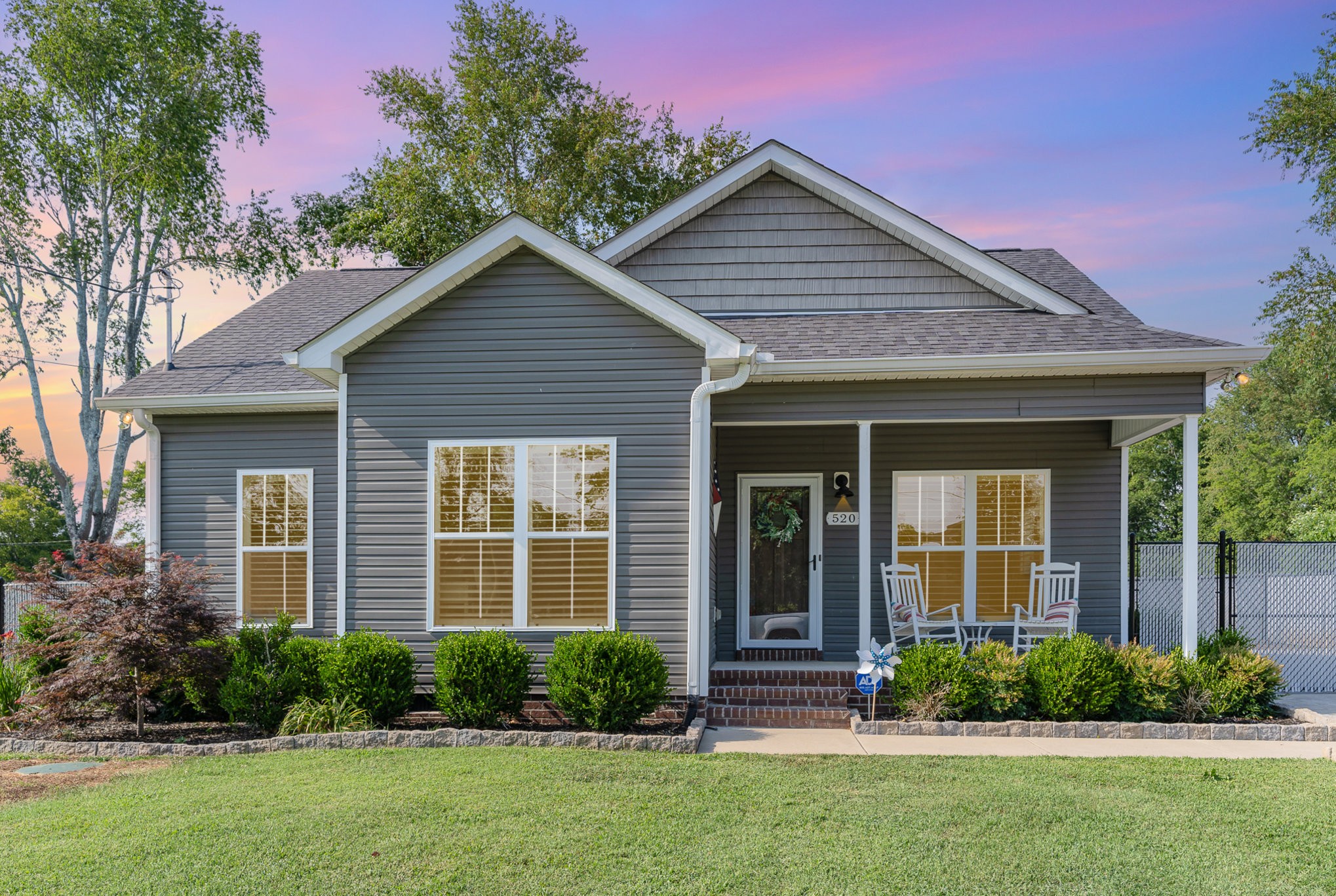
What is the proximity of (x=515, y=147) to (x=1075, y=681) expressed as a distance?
19.3 m

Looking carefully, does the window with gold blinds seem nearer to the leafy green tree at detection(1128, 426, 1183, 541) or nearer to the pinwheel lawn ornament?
the pinwheel lawn ornament

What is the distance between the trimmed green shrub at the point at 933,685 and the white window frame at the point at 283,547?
5.88m

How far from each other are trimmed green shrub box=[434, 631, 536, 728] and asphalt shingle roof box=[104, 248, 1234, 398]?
11.8 ft

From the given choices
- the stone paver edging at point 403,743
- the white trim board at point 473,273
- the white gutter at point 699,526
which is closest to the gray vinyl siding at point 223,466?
the white trim board at point 473,273

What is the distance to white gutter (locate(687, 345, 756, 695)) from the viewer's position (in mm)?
7914

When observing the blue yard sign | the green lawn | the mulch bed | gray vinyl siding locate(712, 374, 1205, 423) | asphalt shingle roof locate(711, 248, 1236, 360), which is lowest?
the mulch bed

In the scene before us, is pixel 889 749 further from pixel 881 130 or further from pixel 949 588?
pixel 881 130

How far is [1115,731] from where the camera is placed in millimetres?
7539

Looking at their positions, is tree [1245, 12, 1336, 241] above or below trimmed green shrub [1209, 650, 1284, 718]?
above

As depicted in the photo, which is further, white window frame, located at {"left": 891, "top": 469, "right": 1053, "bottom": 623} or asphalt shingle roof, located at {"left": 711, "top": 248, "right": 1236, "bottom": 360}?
white window frame, located at {"left": 891, "top": 469, "right": 1053, "bottom": 623}

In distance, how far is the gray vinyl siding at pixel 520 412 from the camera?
802 centimetres

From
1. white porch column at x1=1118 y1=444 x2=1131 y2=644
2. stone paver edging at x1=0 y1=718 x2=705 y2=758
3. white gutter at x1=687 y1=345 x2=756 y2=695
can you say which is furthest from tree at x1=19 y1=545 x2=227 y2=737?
white porch column at x1=1118 y1=444 x2=1131 y2=644

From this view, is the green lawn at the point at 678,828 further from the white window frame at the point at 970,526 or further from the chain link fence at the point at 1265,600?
the chain link fence at the point at 1265,600

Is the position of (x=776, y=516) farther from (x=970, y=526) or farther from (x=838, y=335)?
(x=838, y=335)
